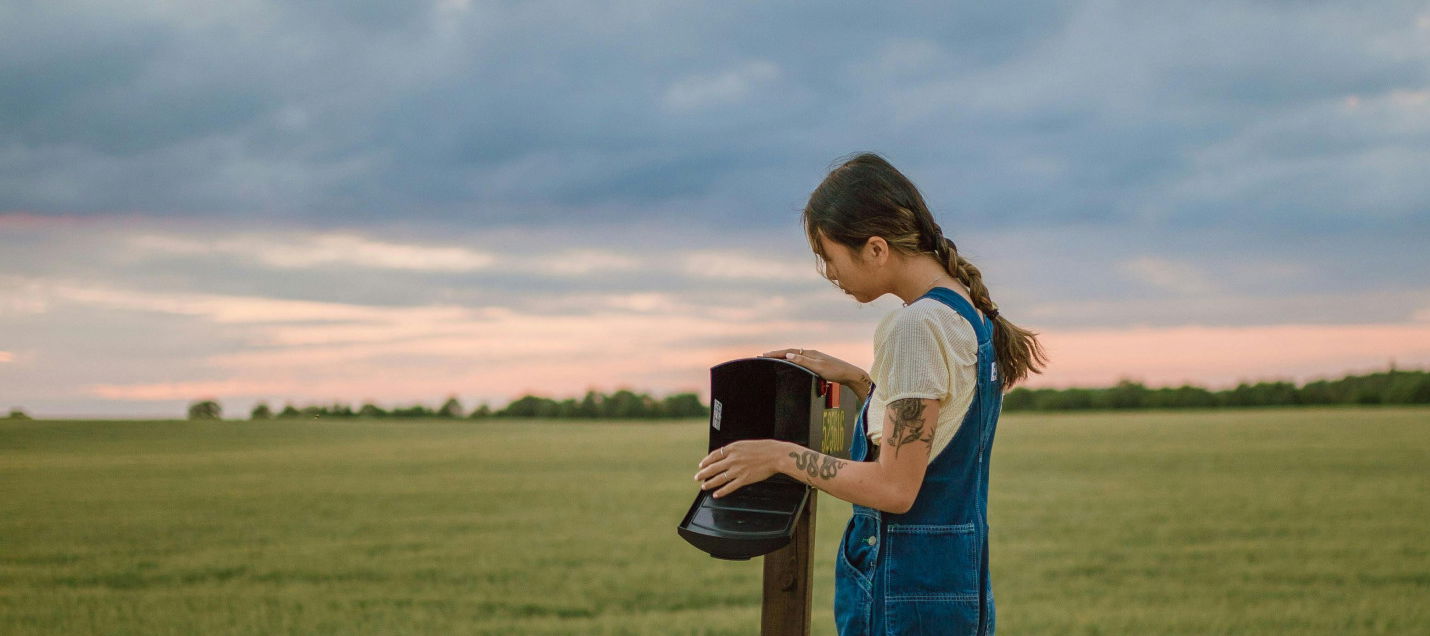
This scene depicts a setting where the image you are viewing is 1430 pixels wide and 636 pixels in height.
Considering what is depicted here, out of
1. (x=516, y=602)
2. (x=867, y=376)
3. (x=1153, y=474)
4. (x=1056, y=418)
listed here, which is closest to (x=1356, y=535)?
(x=1153, y=474)

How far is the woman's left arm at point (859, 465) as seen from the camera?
2162mm

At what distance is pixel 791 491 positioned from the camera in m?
2.41

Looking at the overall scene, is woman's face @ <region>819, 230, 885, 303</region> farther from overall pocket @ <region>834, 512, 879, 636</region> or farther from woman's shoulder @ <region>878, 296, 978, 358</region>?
overall pocket @ <region>834, 512, 879, 636</region>

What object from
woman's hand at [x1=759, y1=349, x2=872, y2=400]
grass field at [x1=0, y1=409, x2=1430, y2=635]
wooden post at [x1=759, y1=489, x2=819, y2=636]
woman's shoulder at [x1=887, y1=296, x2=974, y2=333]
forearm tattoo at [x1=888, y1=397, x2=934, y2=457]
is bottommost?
grass field at [x1=0, y1=409, x2=1430, y2=635]

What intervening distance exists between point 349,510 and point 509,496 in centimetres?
267

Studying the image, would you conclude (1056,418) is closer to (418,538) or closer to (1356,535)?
(1356,535)

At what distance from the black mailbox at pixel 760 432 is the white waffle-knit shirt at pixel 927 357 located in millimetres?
253

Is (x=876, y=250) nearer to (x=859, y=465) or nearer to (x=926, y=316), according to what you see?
(x=926, y=316)

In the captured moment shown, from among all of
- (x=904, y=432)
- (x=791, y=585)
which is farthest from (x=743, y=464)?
(x=791, y=585)

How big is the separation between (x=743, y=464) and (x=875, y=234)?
589 millimetres

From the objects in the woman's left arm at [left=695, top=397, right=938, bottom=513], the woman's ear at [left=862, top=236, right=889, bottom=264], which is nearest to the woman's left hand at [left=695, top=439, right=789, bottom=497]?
the woman's left arm at [left=695, top=397, right=938, bottom=513]

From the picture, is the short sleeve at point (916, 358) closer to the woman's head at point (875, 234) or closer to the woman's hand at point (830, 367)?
the woman's head at point (875, 234)

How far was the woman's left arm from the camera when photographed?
85.1 inches

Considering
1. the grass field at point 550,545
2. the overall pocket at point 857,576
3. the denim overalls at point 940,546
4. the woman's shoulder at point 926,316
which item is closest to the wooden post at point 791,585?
the overall pocket at point 857,576
